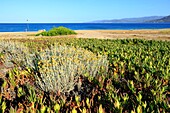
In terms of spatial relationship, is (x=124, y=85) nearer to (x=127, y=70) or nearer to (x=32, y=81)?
(x=127, y=70)

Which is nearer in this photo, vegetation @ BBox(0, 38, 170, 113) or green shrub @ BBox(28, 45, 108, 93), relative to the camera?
vegetation @ BBox(0, 38, 170, 113)

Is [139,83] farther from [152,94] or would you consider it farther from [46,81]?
[46,81]

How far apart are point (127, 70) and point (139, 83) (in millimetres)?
1082

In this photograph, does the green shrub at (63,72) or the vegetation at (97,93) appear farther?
the green shrub at (63,72)

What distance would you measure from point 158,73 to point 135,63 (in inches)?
40.9

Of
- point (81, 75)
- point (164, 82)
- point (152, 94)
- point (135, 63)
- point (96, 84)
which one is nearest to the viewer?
point (152, 94)

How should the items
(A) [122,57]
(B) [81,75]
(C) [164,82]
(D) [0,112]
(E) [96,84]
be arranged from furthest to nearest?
(A) [122,57], (B) [81,75], (E) [96,84], (C) [164,82], (D) [0,112]

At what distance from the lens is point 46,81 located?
505cm

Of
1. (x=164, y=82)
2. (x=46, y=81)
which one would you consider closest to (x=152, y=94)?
(x=164, y=82)

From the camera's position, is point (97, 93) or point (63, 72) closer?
point (97, 93)

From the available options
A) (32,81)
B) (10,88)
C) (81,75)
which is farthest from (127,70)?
(10,88)

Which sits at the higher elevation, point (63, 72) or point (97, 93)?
point (63, 72)

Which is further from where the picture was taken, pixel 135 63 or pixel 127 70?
pixel 135 63

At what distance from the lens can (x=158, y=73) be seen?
5469 mm
